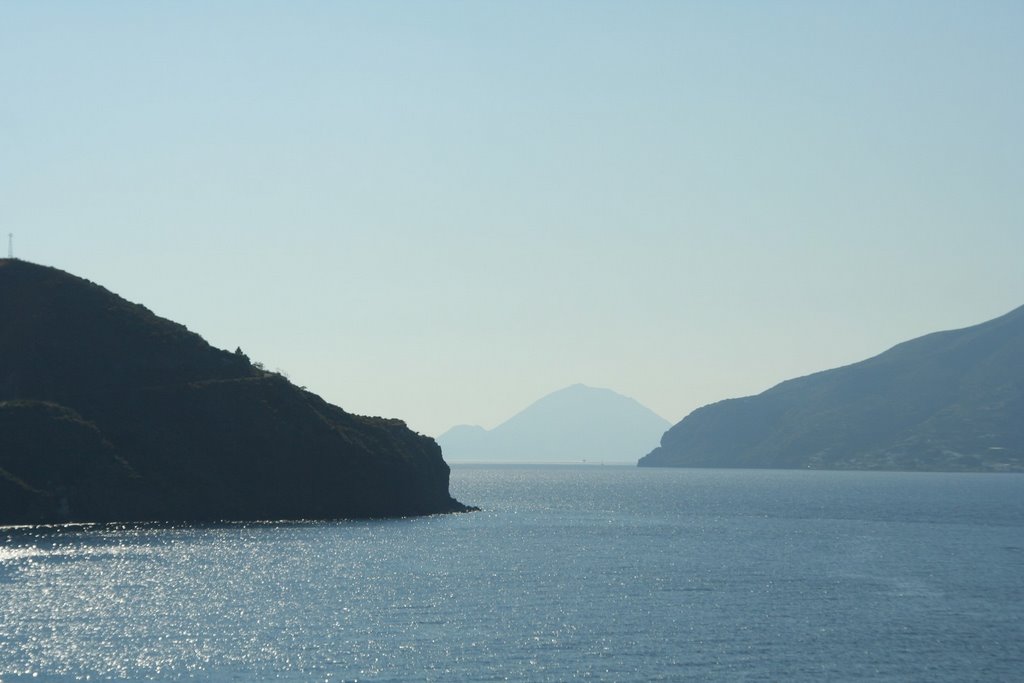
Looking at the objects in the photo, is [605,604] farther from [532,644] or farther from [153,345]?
[153,345]

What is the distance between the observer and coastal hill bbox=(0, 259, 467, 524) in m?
155

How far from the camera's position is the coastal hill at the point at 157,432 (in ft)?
508

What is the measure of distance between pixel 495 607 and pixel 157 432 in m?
92.7

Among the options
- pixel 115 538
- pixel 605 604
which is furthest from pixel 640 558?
pixel 115 538

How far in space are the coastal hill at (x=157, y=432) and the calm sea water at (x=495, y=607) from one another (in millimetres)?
11328

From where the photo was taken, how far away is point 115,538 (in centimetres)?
13412

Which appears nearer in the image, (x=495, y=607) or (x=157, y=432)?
(x=495, y=607)

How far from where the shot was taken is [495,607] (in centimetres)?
8925

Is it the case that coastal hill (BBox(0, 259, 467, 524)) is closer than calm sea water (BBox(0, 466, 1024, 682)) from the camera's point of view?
No

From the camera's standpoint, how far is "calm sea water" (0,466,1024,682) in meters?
68.9

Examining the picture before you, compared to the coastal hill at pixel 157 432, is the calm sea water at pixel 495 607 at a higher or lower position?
lower

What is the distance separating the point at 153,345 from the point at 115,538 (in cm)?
5512

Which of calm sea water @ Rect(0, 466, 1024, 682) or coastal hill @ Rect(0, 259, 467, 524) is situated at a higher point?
coastal hill @ Rect(0, 259, 467, 524)

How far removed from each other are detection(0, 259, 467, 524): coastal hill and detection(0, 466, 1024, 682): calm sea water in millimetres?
11328
